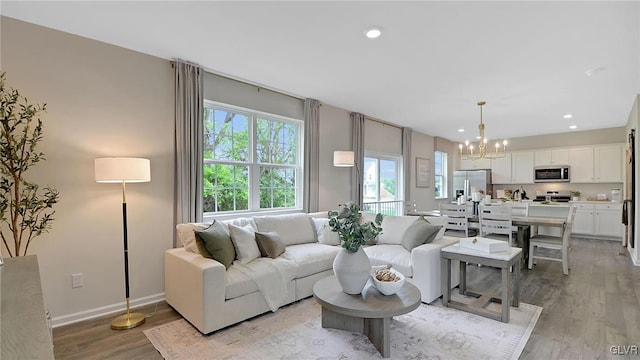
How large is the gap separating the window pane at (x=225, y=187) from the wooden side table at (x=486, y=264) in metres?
2.64

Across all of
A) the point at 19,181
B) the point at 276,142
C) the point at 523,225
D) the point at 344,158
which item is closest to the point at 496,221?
the point at 523,225

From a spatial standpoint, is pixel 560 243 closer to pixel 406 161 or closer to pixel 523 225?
pixel 523 225

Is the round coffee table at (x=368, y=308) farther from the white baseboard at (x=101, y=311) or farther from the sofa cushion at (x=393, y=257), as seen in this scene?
the white baseboard at (x=101, y=311)

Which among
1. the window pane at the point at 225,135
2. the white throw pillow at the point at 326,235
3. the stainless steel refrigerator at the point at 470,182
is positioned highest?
the window pane at the point at 225,135

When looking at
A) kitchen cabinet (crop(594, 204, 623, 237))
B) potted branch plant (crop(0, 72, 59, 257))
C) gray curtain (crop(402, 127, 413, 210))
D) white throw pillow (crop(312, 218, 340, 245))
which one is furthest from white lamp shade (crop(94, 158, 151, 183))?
kitchen cabinet (crop(594, 204, 623, 237))

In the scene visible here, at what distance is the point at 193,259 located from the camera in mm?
2764

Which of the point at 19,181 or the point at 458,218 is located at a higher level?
the point at 19,181

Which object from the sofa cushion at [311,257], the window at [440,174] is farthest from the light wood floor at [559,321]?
the window at [440,174]

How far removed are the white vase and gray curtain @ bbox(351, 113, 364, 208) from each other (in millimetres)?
3312

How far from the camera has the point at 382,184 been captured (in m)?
6.71

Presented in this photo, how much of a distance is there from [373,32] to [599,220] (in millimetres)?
7376

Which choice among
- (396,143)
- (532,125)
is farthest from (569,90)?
(396,143)

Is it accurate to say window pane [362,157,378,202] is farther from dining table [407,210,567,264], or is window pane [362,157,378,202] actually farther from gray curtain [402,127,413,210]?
dining table [407,210,567,264]

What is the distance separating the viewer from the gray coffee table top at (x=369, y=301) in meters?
2.09
